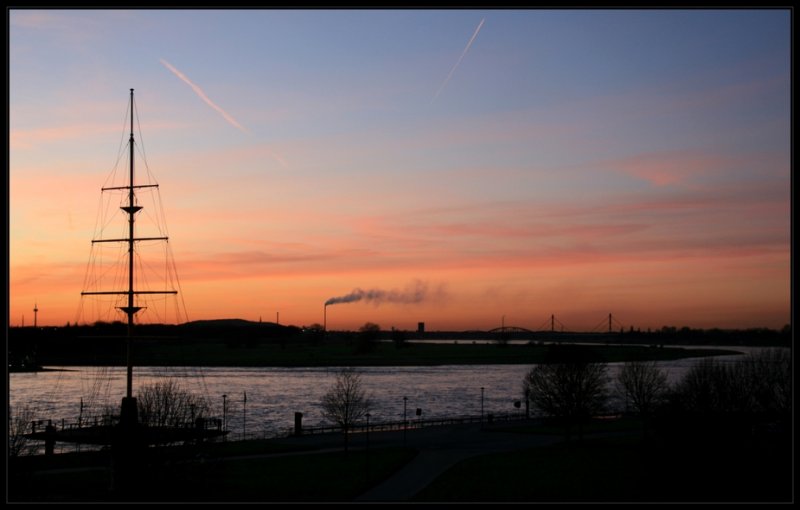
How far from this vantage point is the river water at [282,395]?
85500mm

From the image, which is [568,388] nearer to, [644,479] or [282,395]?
[644,479]

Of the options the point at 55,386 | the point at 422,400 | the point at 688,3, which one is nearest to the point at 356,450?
Result: the point at 688,3

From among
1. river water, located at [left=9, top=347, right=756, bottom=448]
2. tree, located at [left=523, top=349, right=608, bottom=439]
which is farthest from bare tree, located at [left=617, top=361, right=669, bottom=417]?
river water, located at [left=9, top=347, right=756, bottom=448]

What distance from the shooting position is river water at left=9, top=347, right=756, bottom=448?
85500 millimetres

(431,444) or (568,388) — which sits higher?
(568,388)

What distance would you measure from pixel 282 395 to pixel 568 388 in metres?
60.0

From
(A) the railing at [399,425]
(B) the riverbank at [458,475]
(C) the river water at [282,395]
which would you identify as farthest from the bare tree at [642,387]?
(B) the riverbank at [458,475]

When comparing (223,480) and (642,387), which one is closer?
(223,480)

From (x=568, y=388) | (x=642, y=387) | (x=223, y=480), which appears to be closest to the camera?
(x=223, y=480)

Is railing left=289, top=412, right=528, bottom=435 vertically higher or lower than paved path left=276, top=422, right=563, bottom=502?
lower

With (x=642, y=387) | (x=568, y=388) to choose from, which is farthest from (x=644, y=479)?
(x=642, y=387)

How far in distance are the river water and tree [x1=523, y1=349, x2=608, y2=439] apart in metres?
19.1

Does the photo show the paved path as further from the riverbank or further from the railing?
the railing

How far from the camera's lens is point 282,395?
11662 cm
